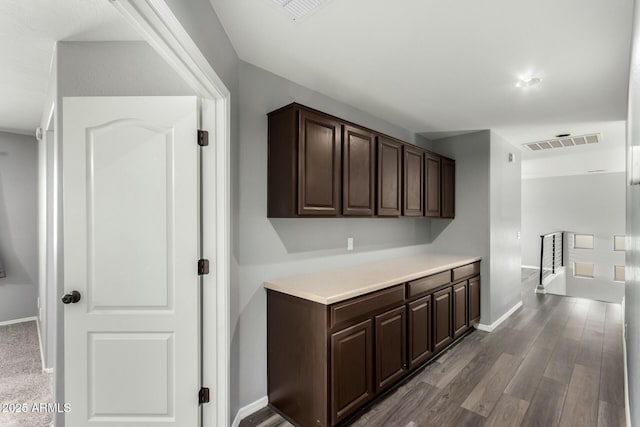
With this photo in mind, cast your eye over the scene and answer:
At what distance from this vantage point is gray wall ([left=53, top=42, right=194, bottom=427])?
1802 mm

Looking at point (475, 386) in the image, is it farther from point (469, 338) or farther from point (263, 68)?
point (263, 68)

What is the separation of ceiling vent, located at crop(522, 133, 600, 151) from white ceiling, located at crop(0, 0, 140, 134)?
16.4 feet

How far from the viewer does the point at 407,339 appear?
2506 millimetres

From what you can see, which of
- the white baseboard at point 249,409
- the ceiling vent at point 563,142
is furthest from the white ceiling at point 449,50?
the white baseboard at point 249,409

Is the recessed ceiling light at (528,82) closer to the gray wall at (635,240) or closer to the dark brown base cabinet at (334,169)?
the gray wall at (635,240)

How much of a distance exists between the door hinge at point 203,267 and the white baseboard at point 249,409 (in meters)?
1.04

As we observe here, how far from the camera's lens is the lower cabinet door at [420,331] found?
100 inches

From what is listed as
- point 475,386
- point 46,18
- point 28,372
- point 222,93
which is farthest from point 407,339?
point 28,372

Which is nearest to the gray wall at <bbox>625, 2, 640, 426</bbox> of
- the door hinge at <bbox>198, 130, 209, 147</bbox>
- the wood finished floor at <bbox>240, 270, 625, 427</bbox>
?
the wood finished floor at <bbox>240, 270, 625, 427</bbox>

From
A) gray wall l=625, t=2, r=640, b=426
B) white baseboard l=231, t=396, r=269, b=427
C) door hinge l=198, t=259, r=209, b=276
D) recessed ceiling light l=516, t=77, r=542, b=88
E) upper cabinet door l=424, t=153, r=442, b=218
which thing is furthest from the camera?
upper cabinet door l=424, t=153, r=442, b=218

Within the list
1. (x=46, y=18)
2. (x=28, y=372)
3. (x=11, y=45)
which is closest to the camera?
→ (x=46, y=18)

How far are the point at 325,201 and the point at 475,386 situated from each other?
6.50 ft

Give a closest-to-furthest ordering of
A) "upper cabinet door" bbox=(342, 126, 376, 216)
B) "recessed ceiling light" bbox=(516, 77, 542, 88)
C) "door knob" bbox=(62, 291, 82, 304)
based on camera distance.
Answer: "door knob" bbox=(62, 291, 82, 304) < "recessed ceiling light" bbox=(516, 77, 542, 88) < "upper cabinet door" bbox=(342, 126, 376, 216)

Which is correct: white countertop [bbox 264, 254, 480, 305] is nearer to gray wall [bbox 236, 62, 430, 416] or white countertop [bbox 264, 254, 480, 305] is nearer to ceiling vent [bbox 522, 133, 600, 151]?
gray wall [bbox 236, 62, 430, 416]
